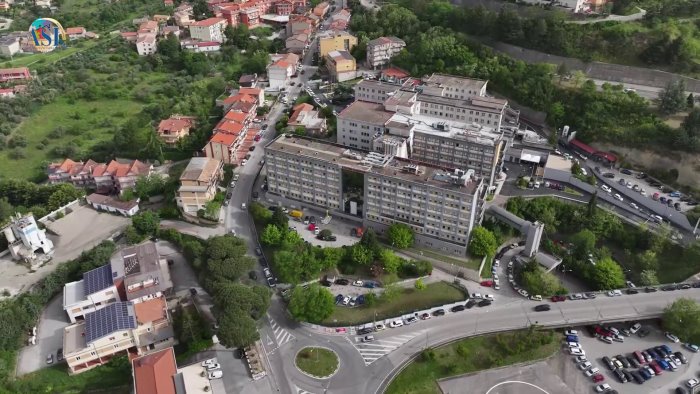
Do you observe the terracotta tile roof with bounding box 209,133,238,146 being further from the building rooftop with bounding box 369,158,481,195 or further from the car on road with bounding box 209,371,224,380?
the car on road with bounding box 209,371,224,380

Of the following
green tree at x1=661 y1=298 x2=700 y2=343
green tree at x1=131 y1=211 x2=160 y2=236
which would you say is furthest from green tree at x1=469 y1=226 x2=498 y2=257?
green tree at x1=131 y1=211 x2=160 y2=236

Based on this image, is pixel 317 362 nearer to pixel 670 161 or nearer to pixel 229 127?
pixel 229 127

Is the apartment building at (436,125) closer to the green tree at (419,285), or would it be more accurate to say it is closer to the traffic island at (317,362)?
the green tree at (419,285)

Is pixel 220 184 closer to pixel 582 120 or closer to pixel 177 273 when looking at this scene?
pixel 177 273

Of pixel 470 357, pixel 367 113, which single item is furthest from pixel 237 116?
pixel 470 357

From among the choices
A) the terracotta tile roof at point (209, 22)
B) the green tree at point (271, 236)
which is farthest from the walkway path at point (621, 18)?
the terracotta tile roof at point (209, 22)

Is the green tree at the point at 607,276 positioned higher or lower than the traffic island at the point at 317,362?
higher
